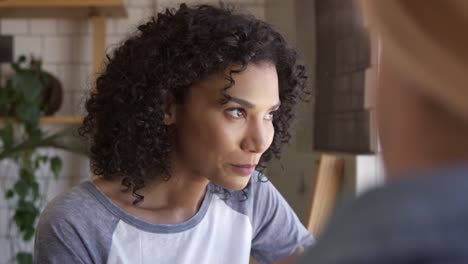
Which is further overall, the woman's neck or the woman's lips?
the woman's neck

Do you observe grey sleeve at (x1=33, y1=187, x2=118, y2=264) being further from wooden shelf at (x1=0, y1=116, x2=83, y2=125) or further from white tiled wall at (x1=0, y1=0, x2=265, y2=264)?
white tiled wall at (x1=0, y1=0, x2=265, y2=264)

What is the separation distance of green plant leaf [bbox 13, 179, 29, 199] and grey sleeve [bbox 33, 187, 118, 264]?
200 cm

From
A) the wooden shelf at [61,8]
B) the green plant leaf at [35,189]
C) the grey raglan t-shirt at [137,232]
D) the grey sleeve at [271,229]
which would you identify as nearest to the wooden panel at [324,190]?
the grey sleeve at [271,229]

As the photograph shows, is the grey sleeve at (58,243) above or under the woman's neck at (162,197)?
under

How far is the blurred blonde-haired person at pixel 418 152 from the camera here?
0.83 ft

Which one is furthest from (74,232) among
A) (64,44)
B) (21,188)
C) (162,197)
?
(64,44)

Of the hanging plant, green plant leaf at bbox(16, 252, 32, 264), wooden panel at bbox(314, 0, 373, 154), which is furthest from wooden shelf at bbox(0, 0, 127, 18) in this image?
green plant leaf at bbox(16, 252, 32, 264)

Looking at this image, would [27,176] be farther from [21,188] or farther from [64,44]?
[64,44]

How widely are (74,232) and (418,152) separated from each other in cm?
101

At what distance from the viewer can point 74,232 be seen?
1.23m

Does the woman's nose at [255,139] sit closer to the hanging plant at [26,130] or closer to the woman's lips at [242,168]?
the woman's lips at [242,168]

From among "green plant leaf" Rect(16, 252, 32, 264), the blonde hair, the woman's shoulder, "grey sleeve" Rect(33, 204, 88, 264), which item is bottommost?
"green plant leaf" Rect(16, 252, 32, 264)

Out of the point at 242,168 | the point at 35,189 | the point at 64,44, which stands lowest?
the point at 35,189

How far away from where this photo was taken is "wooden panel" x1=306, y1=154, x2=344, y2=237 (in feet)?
6.49
